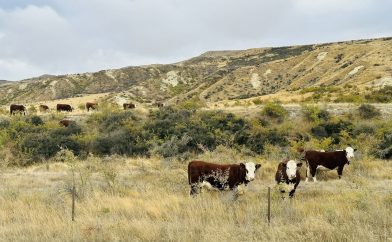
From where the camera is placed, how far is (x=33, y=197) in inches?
555

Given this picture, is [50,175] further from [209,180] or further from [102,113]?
[102,113]

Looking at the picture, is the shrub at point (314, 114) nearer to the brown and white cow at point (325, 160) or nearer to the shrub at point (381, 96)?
the shrub at point (381, 96)

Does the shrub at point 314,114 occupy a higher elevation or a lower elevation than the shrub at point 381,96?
lower

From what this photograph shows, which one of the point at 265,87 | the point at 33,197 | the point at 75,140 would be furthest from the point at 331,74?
the point at 33,197

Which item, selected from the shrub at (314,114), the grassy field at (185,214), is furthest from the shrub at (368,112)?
the grassy field at (185,214)

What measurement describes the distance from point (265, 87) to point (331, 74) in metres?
16.0

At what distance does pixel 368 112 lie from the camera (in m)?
33.0

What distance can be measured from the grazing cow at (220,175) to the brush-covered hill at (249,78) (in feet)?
121

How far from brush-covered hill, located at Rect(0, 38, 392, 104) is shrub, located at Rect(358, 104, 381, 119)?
49.7ft

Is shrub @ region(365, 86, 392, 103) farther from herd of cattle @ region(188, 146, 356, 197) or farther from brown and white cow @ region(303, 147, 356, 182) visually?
herd of cattle @ region(188, 146, 356, 197)

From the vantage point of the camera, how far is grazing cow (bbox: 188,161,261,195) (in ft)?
46.3

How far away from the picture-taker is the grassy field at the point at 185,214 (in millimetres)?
9094

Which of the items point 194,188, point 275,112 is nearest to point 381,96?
point 275,112

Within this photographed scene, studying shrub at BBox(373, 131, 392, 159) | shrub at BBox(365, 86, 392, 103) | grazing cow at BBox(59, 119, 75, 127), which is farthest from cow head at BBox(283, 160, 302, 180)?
shrub at BBox(365, 86, 392, 103)
